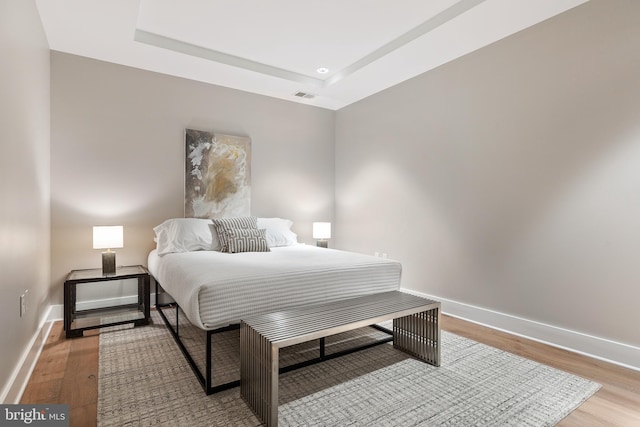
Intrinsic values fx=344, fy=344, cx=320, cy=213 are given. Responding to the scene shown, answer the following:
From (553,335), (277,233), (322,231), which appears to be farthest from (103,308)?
(553,335)

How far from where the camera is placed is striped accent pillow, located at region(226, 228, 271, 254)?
3523 mm

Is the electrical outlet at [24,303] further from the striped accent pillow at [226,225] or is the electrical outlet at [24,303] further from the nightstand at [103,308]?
the striped accent pillow at [226,225]

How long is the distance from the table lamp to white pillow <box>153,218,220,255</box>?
408 mm

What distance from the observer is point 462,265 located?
11.5 feet

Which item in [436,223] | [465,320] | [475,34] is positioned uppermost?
[475,34]

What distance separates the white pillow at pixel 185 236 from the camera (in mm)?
3480

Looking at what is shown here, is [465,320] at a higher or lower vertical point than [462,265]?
lower

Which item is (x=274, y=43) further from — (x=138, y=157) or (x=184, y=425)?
(x=184, y=425)

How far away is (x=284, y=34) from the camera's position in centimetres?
326

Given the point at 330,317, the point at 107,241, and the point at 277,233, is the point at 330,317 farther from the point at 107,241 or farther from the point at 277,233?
the point at 107,241

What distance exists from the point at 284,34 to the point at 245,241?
6.76 ft

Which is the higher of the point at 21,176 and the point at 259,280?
the point at 21,176

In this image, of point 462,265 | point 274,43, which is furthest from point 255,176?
point 462,265

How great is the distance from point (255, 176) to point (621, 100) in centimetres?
370
